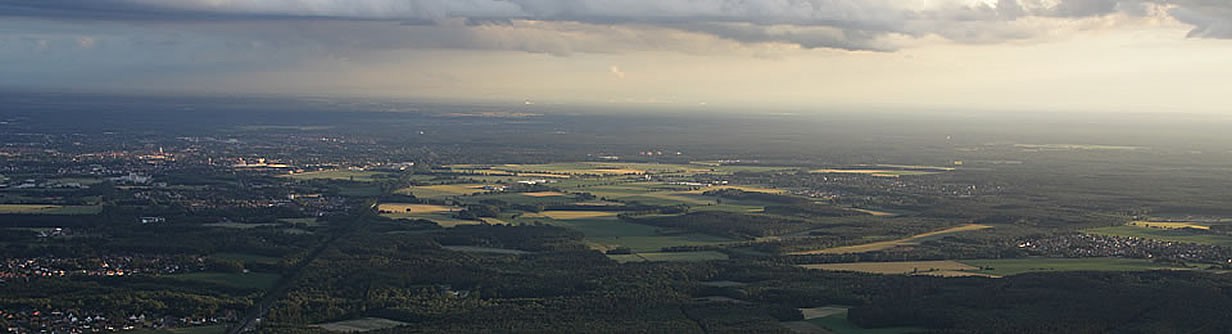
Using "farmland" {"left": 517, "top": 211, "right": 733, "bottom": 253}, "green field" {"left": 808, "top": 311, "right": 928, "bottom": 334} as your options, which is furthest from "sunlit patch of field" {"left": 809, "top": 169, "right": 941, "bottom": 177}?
"green field" {"left": 808, "top": 311, "right": 928, "bottom": 334}

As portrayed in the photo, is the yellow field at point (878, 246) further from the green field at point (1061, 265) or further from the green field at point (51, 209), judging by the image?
the green field at point (51, 209)

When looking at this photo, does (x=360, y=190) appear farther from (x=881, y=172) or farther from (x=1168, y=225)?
(x=1168, y=225)

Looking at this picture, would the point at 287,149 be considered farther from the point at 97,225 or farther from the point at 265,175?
the point at 97,225

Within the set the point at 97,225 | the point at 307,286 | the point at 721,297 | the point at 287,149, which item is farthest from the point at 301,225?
the point at 287,149

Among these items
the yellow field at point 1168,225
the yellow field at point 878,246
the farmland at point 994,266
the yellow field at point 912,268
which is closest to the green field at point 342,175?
the yellow field at point 878,246

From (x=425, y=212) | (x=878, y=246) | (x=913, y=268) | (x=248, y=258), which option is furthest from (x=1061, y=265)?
(x=425, y=212)
